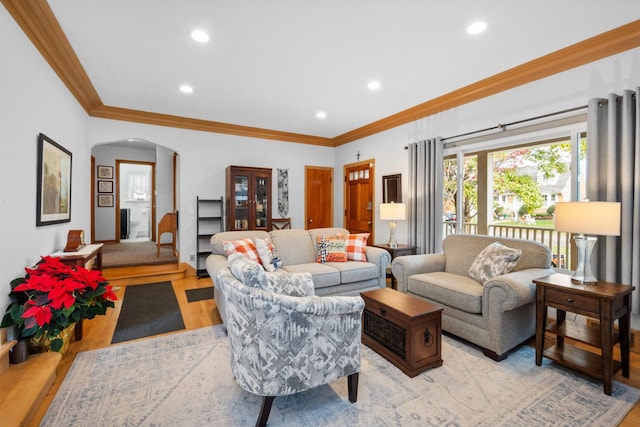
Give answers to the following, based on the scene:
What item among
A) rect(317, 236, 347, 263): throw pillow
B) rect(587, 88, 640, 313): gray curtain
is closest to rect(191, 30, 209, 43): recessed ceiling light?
rect(317, 236, 347, 263): throw pillow

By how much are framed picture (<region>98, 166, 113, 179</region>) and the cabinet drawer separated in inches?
355

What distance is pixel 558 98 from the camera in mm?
3018

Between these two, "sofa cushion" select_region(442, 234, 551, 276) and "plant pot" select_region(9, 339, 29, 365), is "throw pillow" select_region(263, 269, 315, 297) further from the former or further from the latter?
"sofa cushion" select_region(442, 234, 551, 276)

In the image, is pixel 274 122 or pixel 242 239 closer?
pixel 242 239

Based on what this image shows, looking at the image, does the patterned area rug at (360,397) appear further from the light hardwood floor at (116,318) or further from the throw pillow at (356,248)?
the throw pillow at (356,248)

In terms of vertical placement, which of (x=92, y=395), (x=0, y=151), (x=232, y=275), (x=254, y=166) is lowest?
(x=92, y=395)

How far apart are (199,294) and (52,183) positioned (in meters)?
2.12

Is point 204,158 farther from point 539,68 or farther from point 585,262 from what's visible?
point 585,262

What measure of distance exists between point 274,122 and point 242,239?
255cm

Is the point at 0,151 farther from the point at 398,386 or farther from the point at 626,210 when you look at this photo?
the point at 626,210

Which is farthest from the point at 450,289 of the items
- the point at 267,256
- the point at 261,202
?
the point at 261,202

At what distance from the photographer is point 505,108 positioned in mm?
3473

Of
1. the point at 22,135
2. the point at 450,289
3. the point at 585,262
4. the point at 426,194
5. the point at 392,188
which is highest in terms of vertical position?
the point at 22,135

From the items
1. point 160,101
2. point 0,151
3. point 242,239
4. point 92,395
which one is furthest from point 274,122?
point 92,395
